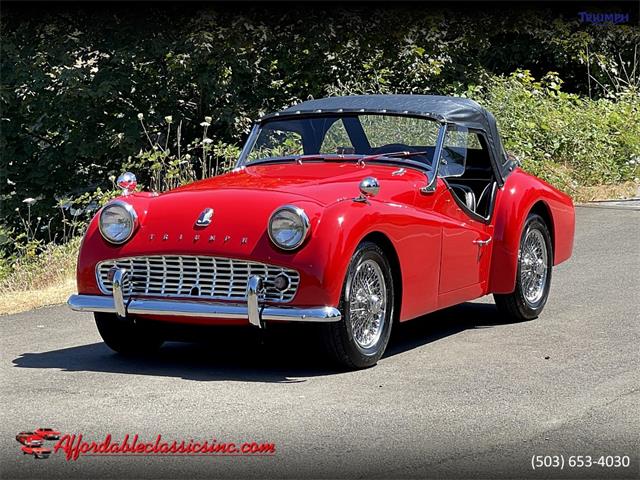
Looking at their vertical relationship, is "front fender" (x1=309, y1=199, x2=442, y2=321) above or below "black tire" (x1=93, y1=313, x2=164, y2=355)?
above

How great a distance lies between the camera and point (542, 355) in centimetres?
781

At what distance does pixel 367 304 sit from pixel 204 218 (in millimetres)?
1094

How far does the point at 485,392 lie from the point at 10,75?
43.3 feet

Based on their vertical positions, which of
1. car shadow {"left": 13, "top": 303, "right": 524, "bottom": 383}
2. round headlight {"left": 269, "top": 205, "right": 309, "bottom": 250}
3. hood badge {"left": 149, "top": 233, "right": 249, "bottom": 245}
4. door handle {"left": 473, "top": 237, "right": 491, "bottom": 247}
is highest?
round headlight {"left": 269, "top": 205, "right": 309, "bottom": 250}

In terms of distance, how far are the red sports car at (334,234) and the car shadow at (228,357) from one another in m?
0.17

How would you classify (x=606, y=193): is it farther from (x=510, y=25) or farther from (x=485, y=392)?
(x=485, y=392)

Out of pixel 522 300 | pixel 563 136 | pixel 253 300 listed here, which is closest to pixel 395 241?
pixel 253 300

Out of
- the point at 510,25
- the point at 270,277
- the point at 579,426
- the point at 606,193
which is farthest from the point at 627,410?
the point at 510,25

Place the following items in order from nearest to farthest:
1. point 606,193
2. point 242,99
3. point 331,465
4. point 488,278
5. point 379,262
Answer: point 331,465
point 379,262
point 488,278
point 606,193
point 242,99

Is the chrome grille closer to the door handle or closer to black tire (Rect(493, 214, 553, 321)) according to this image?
the door handle

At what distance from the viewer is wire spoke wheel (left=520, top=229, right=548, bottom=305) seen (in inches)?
362

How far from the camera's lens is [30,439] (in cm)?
571

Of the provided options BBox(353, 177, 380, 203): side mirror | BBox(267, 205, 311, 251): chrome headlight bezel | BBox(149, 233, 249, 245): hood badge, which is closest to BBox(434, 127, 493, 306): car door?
BBox(353, 177, 380, 203): side mirror

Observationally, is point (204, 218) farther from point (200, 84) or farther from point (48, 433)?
point (200, 84)
